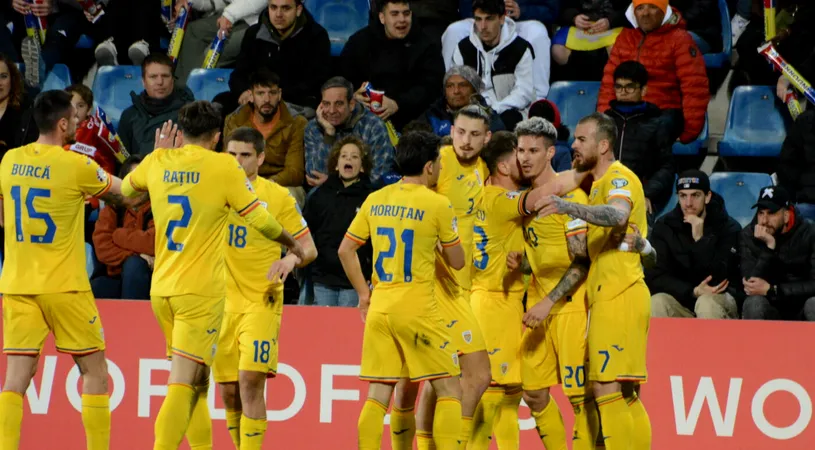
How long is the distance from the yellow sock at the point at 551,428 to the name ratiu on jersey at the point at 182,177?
2.92 m

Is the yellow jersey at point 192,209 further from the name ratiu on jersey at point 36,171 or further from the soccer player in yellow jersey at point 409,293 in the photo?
Result: the soccer player in yellow jersey at point 409,293

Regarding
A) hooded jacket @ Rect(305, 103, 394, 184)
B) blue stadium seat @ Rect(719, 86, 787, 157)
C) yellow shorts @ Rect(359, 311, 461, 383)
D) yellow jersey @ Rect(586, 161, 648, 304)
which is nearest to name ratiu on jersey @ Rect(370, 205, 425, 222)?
yellow shorts @ Rect(359, 311, 461, 383)

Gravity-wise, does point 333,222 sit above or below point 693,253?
above

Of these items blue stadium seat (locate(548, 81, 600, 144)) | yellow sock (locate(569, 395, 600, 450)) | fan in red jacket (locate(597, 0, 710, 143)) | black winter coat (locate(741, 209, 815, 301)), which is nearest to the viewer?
yellow sock (locate(569, 395, 600, 450))

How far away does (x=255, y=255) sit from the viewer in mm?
8914

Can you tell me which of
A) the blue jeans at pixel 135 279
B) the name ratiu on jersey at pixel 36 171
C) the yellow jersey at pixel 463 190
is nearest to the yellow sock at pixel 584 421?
the yellow jersey at pixel 463 190

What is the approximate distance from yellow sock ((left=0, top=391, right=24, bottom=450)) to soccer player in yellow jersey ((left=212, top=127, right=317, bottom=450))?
137 centimetres

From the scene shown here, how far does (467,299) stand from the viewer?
873 centimetres

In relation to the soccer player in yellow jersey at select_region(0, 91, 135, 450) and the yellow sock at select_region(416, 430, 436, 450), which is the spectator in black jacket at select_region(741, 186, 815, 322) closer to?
the yellow sock at select_region(416, 430, 436, 450)

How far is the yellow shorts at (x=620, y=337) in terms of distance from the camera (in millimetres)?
8195

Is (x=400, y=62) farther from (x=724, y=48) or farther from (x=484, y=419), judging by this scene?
(x=484, y=419)

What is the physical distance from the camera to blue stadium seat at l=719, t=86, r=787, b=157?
12289mm

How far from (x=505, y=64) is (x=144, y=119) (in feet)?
11.7

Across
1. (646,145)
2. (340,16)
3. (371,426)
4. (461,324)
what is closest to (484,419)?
(461,324)
